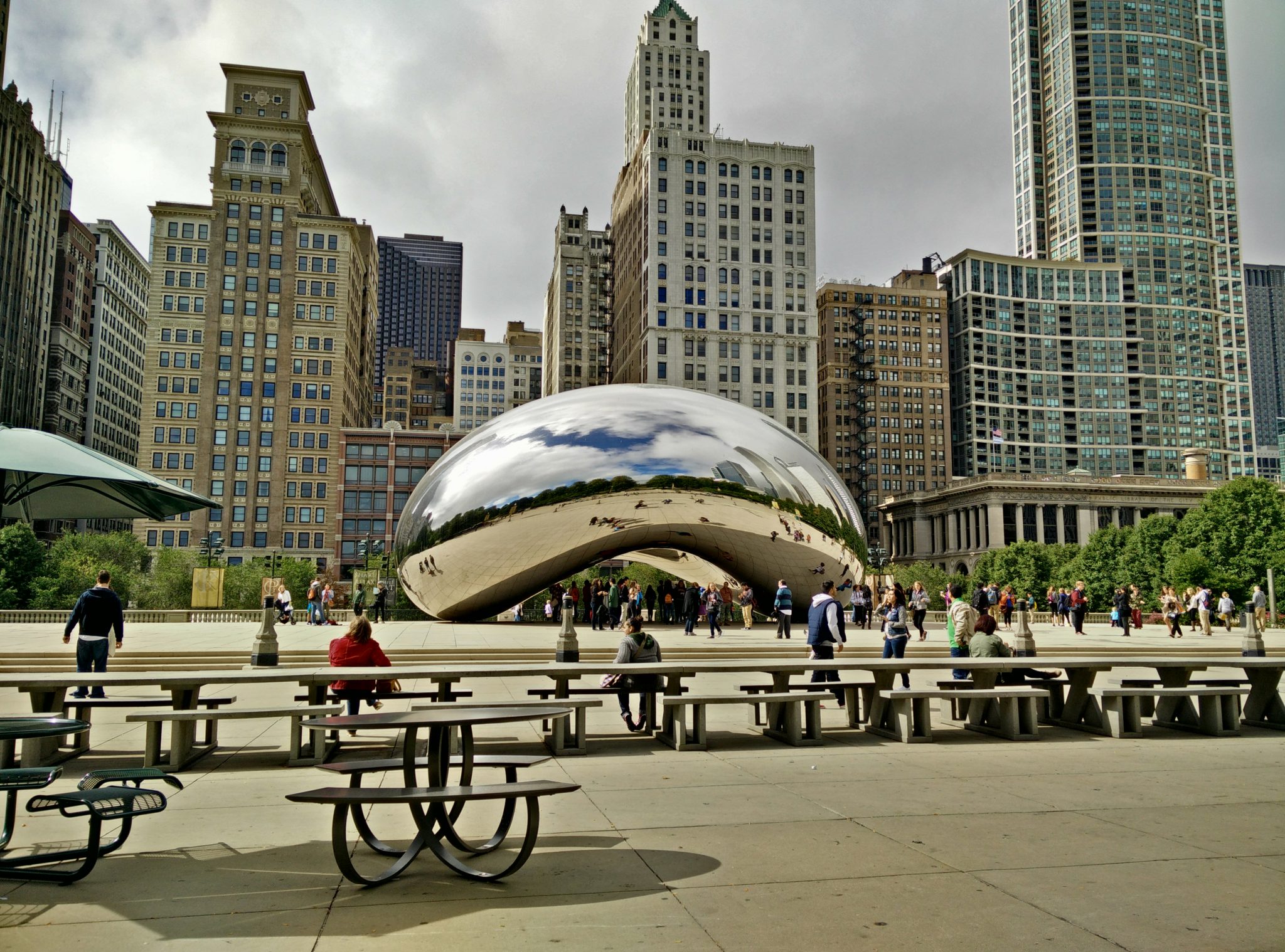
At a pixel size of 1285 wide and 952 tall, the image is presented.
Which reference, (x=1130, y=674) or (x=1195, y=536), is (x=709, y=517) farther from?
(x=1195, y=536)

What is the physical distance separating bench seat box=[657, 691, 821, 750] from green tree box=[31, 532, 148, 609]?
3260 cm

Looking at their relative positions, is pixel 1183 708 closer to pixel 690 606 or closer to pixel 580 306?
pixel 690 606

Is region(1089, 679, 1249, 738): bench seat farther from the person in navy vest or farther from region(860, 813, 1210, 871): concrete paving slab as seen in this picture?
region(860, 813, 1210, 871): concrete paving slab

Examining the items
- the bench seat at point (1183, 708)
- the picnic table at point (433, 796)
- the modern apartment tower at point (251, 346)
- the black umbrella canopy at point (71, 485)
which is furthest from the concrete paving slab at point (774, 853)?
the modern apartment tower at point (251, 346)

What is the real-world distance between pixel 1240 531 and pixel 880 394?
279 ft

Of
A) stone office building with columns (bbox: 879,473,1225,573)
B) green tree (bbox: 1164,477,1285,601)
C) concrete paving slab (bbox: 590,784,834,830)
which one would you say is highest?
stone office building with columns (bbox: 879,473,1225,573)

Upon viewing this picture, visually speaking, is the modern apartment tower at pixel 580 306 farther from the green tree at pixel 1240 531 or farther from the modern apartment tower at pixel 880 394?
the green tree at pixel 1240 531

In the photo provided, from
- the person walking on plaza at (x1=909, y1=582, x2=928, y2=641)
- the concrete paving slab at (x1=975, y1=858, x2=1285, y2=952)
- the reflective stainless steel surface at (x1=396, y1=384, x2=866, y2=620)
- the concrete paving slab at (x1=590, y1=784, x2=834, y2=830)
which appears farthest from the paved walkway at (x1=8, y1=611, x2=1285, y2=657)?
the concrete paving slab at (x1=975, y1=858, x2=1285, y2=952)

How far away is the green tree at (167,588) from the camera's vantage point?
5262 cm

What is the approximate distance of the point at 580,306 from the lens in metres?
143

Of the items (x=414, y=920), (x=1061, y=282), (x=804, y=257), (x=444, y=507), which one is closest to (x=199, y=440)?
(x=804, y=257)

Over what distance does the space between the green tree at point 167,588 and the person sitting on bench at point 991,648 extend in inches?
1953

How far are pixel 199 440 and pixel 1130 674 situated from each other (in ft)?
323

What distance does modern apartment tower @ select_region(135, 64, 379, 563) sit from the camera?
98625mm
